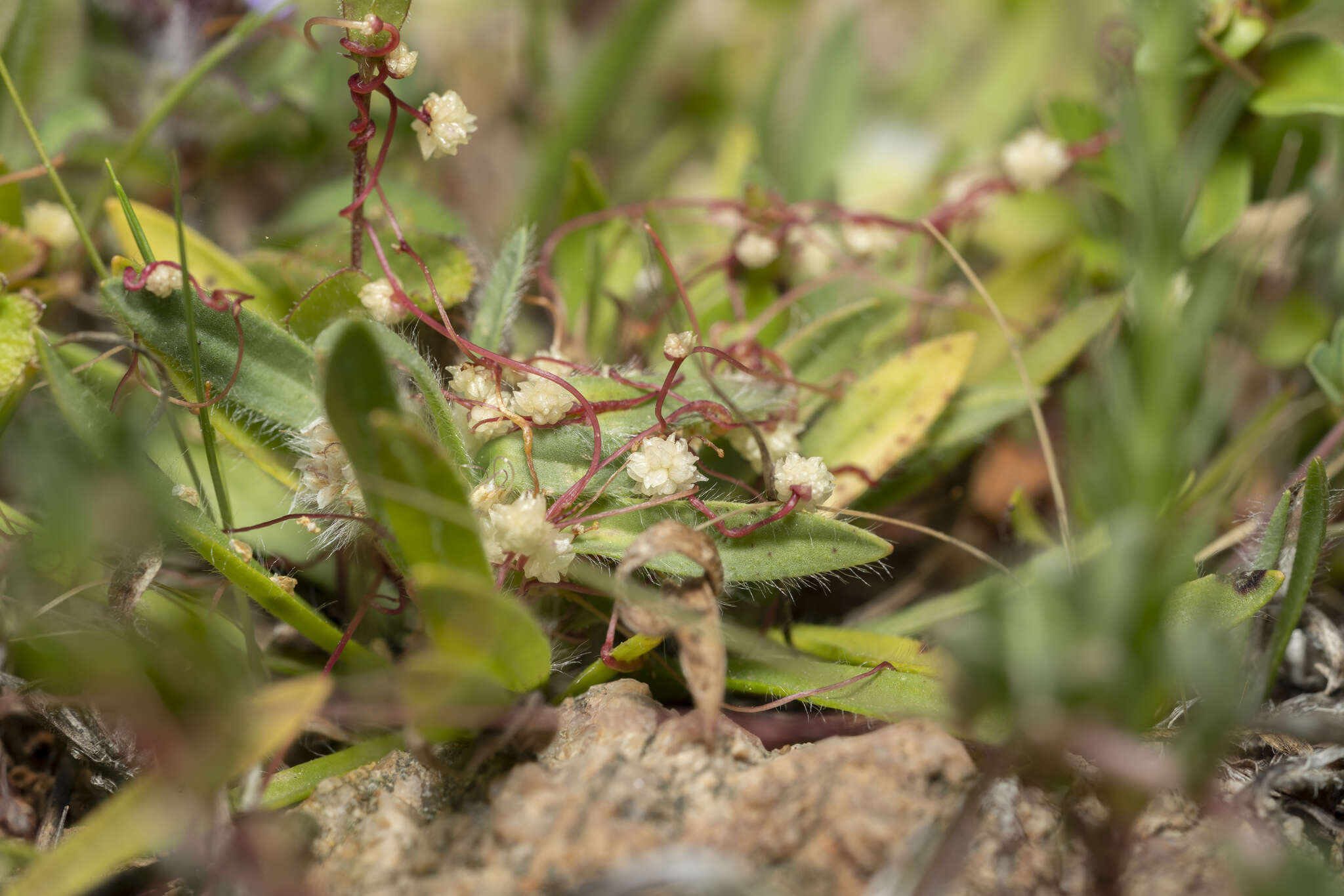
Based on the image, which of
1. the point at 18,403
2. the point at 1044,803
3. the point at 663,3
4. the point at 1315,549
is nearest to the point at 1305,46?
the point at 1315,549

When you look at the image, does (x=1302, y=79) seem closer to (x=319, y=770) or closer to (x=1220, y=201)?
(x=1220, y=201)

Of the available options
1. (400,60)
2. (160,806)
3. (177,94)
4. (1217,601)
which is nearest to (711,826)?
(160,806)

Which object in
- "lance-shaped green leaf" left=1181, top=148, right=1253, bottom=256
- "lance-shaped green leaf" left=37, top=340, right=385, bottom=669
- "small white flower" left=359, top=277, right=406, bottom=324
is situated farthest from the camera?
"lance-shaped green leaf" left=1181, top=148, right=1253, bottom=256

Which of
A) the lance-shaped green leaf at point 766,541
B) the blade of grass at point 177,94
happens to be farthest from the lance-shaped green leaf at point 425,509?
the blade of grass at point 177,94

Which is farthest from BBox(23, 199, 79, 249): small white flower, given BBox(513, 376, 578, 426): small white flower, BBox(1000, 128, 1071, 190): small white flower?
BBox(1000, 128, 1071, 190): small white flower

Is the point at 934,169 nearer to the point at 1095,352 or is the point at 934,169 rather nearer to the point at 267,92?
the point at 1095,352

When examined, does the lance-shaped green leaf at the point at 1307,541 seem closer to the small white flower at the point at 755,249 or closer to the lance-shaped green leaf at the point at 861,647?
the lance-shaped green leaf at the point at 861,647

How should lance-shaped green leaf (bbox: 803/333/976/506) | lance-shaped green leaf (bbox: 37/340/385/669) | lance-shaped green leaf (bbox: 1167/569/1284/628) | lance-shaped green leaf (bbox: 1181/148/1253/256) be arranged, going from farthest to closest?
lance-shaped green leaf (bbox: 1181/148/1253/256) → lance-shaped green leaf (bbox: 803/333/976/506) → lance-shaped green leaf (bbox: 1167/569/1284/628) → lance-shaped green leaf (bbox: 37/340/385/669)

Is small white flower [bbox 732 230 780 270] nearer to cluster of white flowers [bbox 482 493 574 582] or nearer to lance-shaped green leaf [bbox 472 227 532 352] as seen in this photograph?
lance-shaped green leaf [bbox 472 227 532 352]
